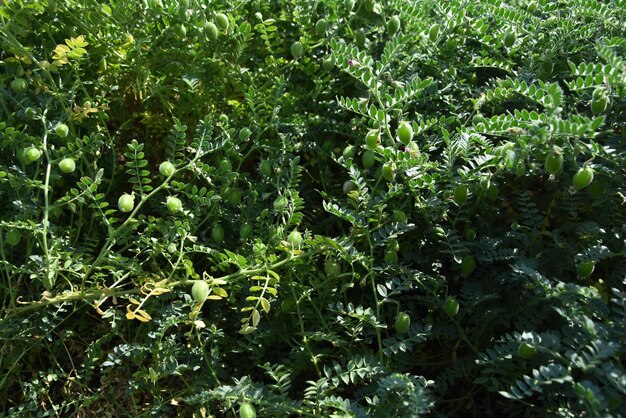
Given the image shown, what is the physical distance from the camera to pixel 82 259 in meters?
1.71

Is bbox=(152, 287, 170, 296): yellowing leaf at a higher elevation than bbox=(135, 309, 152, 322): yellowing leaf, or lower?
higher

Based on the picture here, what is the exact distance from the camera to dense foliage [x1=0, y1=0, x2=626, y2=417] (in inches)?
58.7

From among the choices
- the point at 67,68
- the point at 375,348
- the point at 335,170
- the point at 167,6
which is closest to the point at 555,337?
the point at 375,348

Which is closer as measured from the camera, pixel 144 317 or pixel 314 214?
pixel 144 317

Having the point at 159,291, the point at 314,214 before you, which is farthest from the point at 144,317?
the point at 314,214

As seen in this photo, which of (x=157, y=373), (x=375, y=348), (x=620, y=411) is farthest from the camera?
(x=375, y=348)

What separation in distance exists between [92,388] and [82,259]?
1.17 feet

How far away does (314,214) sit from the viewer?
194 cm

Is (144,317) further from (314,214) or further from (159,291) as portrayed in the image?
(314,214)

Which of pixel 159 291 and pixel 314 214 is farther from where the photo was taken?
pixel 314 214

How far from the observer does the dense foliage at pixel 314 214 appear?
1.49 meters

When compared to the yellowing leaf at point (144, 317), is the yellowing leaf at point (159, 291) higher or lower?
higher

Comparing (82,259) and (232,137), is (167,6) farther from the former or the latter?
(82,259)

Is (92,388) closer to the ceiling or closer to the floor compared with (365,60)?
closer to the floor
